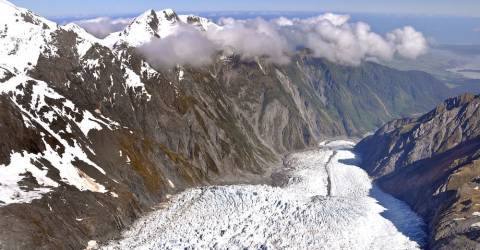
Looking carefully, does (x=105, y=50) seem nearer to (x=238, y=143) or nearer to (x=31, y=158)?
(x=238, y=143)

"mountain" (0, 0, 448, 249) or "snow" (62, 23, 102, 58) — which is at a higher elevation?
"snow" (62, 23, 102, 58)

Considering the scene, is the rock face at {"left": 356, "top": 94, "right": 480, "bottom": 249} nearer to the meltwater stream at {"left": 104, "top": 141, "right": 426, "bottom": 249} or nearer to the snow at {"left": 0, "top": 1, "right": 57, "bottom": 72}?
the meltwater stream at {"left": 104, "top": 141, "right": 426, "bottom": 249}

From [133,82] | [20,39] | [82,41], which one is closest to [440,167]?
[133,82]

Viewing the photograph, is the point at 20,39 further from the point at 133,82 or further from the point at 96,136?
the point at 96,136

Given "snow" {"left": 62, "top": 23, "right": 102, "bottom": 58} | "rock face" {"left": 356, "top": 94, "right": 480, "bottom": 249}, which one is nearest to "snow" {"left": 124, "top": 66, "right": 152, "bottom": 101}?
"snow" {"left": 62, "top": 23, "right": 102, "bottom": 58}

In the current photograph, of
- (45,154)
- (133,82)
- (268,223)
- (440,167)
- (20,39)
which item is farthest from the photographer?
(133,82)

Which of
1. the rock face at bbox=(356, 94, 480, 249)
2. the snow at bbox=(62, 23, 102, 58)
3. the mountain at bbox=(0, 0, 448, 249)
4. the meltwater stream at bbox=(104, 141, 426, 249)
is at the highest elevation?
the snow at bbox=(62, 23, 102, 58)
